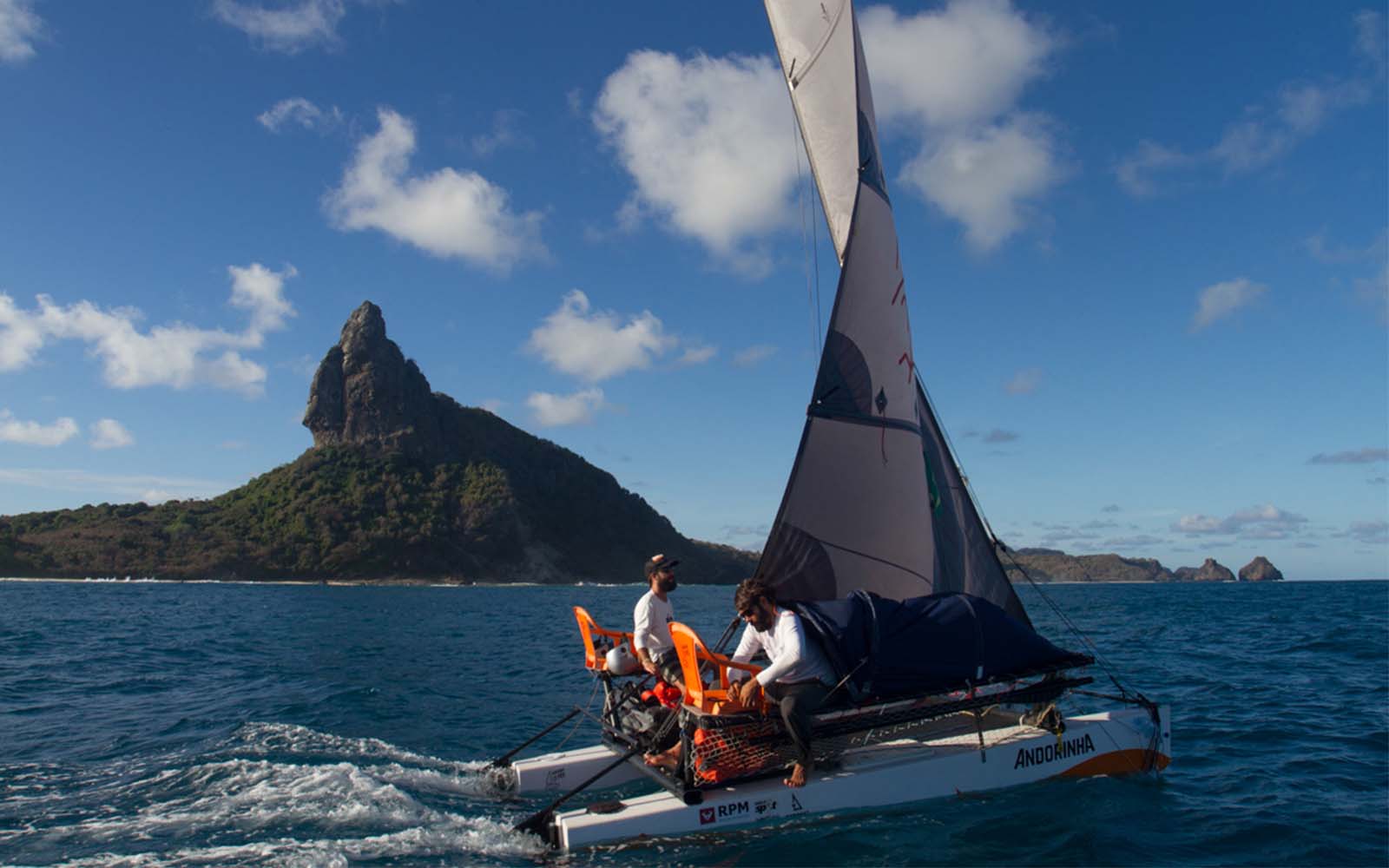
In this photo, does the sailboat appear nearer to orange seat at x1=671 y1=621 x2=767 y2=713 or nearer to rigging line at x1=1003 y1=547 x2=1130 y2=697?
orange seat at x1=671 y1=621 x2=767 y2=713

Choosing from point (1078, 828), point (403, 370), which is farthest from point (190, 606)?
point (403, 370)

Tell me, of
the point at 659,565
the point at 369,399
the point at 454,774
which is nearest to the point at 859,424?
the point at 659,565

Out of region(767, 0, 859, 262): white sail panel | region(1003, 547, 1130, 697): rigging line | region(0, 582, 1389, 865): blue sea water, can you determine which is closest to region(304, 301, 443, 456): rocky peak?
region(0, 582, 1389, 865): blue sea water

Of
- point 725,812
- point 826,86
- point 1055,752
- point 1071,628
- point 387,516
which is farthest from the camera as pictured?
point 387,516

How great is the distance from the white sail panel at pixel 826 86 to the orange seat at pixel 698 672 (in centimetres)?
606

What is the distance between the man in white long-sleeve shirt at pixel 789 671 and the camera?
8.34 meters

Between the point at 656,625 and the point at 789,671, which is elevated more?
the point at 656,625

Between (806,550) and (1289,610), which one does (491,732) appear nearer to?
(806,550)

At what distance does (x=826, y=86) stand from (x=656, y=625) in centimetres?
774

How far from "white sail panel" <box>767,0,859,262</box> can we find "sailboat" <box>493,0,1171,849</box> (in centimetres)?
2

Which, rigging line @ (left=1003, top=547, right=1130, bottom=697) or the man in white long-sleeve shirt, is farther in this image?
rigging line @ (left=1003, top=547, right=1130, bottom=697)

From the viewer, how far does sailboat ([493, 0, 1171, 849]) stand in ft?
27.6

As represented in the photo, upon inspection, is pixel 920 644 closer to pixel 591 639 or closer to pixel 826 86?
pixel 591 639

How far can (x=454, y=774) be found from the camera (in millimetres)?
10617
